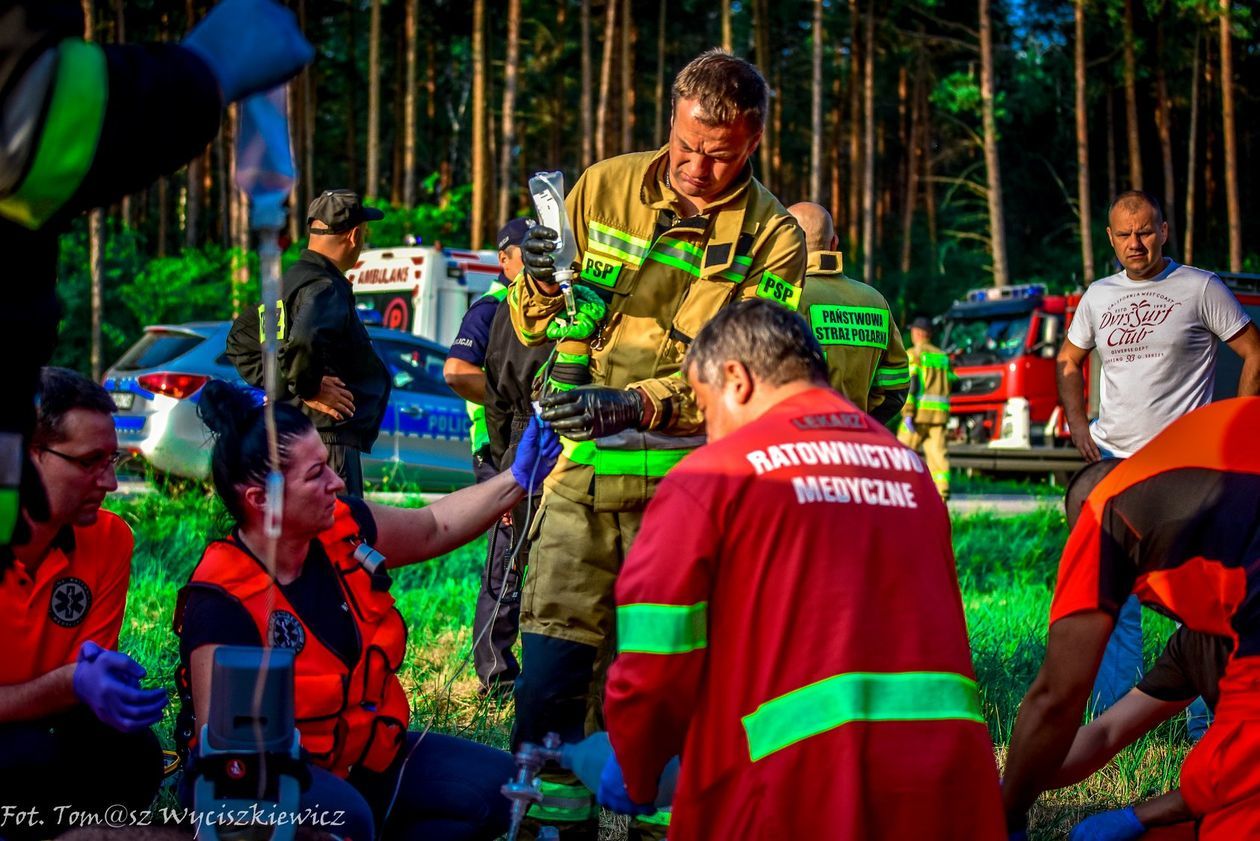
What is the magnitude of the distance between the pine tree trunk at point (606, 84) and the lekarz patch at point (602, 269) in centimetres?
2469

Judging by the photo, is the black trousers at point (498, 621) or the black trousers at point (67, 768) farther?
the black trousers at point (498, 621)

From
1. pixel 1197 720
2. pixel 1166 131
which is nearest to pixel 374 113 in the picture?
pixel 1166 131

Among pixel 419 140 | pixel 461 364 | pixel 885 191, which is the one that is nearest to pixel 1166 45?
pixel 885 191

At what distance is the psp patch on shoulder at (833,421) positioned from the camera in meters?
2.60

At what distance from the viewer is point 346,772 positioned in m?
3.47

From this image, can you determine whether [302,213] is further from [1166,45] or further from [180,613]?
[180,613]

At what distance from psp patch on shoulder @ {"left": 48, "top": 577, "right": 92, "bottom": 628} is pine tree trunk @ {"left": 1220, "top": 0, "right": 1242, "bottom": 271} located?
95.6 ft

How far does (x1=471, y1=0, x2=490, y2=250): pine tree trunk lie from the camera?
90.6ft

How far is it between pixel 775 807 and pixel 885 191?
4634 centimetres

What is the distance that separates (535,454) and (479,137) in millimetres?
24953

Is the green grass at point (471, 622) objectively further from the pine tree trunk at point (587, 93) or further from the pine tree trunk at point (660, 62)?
the pine tree trunk at point (660, 62)

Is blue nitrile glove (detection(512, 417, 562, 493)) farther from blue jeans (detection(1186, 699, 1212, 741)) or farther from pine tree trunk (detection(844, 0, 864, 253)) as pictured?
pine tree trunk (detection(844, 0, 864, 253))

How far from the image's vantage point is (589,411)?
357 centimetres

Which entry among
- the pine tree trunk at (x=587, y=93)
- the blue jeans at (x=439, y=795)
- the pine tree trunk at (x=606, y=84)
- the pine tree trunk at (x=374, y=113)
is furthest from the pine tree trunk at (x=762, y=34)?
the blue jeans at (x=439, y=795)
